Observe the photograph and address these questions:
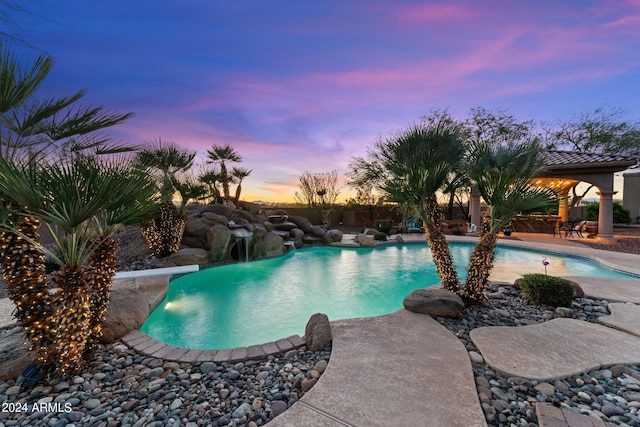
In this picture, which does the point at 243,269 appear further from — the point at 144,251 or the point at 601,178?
the point at 601,178

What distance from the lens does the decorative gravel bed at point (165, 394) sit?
6.09ft

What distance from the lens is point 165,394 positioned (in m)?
2.12

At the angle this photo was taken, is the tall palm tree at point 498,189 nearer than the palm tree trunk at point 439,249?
Yes

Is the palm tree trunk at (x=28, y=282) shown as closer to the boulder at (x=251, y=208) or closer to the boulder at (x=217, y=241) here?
the boulder at (x=217, y=241)

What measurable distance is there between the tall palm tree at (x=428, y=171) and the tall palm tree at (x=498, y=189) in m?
0.27

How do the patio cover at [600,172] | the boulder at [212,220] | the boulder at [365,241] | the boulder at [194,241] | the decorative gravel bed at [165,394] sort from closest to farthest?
the decorative gravel bed at [165,394] < the boulder at [194,241] < the boulder at [212,220] < the patio cover at [600,172] < the boulder at [365,241]

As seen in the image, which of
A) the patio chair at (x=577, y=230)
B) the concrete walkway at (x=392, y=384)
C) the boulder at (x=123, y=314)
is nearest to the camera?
the concrete walkway at (x=392, y=384)

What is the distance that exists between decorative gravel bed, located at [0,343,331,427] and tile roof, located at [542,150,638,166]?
12.6 metres

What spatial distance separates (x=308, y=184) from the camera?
57.4 ft

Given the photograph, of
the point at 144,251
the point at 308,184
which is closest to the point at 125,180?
the point at 144,251

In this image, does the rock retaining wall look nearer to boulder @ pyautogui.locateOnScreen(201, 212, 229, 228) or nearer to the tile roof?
boulder @ pyautogui.locateOnScreen(201, 212, 229, 228)

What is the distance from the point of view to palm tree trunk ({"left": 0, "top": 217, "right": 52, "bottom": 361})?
2.06 m

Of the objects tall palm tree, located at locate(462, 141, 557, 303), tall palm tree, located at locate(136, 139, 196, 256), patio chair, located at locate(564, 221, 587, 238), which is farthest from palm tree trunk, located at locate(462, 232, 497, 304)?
patio chair, located at locate(564, 221, 587, 238)

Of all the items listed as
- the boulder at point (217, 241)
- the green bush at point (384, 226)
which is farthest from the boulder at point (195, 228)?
the green bush at point (384, 226)
